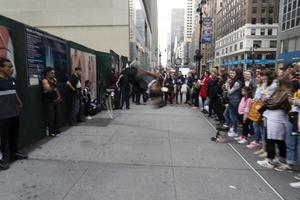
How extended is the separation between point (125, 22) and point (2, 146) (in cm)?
2317

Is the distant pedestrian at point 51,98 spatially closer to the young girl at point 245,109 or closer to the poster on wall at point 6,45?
the poster on wall at point 6,45

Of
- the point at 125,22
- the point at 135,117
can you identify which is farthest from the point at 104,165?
the point at 125,22

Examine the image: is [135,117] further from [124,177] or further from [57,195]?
[57,195]

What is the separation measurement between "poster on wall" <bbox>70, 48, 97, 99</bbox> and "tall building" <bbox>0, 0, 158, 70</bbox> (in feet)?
47.9

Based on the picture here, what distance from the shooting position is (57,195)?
170 inches

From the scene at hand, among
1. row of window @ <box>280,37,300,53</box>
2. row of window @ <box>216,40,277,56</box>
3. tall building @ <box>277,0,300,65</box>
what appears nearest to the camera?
tall building @ <box>277,0,300,65</box>

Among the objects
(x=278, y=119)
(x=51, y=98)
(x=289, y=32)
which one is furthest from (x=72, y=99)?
(x=289, y=32)

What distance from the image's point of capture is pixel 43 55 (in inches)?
301

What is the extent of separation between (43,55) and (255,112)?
544cm

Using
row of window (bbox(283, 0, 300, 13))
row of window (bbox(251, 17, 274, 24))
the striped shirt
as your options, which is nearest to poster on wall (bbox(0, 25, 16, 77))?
the striped shirt

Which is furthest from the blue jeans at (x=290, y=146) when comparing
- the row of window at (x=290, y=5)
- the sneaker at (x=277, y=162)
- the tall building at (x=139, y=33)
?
the row of window at (x=290, y=5)

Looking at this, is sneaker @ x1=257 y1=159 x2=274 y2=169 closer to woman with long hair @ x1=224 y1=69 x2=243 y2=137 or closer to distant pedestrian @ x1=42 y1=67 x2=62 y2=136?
woman with long hair @ x1=224 y1=69 x2=243 y2=137

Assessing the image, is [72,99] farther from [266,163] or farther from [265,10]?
[265,10]

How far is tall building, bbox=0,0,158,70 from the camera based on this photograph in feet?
89.7
